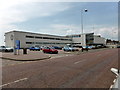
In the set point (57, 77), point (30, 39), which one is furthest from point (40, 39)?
point (57, 77)

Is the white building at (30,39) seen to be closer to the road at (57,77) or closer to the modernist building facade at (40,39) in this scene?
the modernist building facade at (40,39)

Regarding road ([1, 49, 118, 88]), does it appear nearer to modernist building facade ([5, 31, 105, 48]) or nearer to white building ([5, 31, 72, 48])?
modernist building facade ([5, 31, 105, 48])

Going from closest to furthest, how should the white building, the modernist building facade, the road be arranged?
the road < the white building < the modernist building facade

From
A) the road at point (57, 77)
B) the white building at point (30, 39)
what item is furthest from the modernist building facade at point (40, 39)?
the road at point (57, 77)

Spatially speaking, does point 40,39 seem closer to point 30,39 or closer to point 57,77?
point 30,39

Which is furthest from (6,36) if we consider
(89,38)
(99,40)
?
(99,40)

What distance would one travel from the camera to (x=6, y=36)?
72438 millimetres

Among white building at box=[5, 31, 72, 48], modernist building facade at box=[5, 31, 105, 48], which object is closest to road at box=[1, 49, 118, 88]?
modernist building facade at box=[5, 31, 105, 48]

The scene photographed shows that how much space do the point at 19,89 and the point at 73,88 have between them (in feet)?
7.40

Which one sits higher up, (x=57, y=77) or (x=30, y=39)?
(x=30, y=39)

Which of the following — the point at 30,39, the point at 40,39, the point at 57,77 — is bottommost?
the point at 57,77

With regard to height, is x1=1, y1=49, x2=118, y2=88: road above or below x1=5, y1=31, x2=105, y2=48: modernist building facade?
below

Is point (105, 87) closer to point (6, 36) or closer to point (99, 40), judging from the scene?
point (6, 36)

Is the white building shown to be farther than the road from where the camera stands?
Yes
